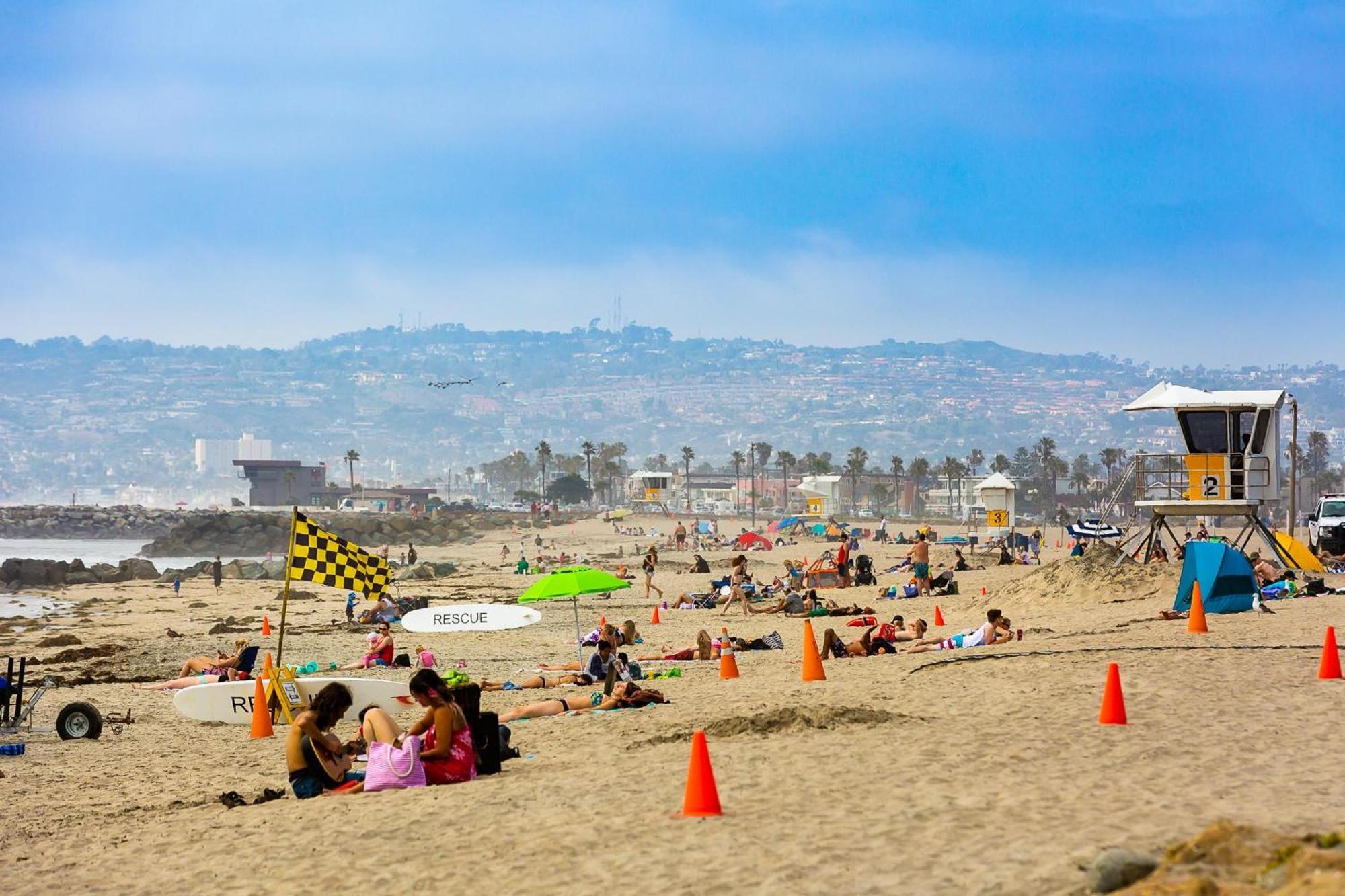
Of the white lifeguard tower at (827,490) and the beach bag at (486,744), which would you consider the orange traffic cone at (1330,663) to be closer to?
the beach bag at (486,744)

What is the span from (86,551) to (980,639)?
11031 centimetres

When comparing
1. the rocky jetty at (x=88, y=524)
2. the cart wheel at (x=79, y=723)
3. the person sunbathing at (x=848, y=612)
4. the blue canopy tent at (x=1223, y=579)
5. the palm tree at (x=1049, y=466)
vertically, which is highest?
the palm tree at (x=1049, y=466)

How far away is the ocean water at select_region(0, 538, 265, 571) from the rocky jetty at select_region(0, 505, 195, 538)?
6.90 feet

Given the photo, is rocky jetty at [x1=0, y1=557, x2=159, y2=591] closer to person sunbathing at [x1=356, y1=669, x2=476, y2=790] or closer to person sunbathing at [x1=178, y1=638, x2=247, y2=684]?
person sunbathing at [x1=178, y1=638, x2=247, y2=684]

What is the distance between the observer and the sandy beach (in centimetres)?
724

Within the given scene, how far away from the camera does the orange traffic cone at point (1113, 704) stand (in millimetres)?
10656

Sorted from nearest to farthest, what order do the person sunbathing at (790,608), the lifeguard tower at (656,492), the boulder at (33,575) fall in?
the person sunbathing at (790,608) < the boulder at (33,575) < the lifeguard tower at (656,492)

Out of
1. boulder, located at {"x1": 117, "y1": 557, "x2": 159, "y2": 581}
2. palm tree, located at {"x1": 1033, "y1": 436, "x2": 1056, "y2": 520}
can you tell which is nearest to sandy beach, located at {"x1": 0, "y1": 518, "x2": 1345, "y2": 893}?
boulder, located at {"x1": 117, "y1": 557, "x2": 159, "y2": 581}

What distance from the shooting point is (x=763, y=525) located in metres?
115

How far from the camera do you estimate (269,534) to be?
105438 mm

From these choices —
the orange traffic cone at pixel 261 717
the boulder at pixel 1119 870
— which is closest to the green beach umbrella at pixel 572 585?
the orange traffic cone at pixel 261 717

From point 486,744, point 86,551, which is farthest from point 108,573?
point 86,551

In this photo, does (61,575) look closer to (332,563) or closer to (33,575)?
(33,575)

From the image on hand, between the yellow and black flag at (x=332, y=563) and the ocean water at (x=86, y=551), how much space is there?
202 feet
